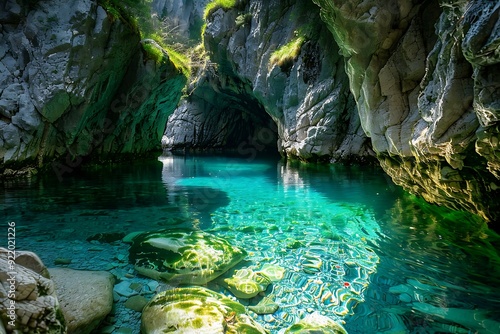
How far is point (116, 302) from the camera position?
124 inches

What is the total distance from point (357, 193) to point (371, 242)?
4.25 m

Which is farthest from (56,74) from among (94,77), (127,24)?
(127,24)

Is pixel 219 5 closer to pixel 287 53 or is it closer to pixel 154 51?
pixel 287 53

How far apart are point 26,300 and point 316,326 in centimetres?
223

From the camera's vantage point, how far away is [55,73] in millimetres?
11023

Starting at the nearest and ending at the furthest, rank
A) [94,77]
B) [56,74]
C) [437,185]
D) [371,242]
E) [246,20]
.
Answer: [371,242], [437,185], [56,74], [94,77], [246,20]

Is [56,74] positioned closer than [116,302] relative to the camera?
No

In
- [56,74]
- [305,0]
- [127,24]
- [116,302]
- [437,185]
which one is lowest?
[116,302]

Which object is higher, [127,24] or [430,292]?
[127,24]

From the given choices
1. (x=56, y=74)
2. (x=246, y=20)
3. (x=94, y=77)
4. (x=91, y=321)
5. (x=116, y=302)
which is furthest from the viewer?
(x=246, y=20)

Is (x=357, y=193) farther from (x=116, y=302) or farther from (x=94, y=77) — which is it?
(x=94, y=77)

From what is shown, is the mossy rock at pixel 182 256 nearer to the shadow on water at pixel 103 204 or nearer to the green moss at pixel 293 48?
the shadow on water at pixel 103 204

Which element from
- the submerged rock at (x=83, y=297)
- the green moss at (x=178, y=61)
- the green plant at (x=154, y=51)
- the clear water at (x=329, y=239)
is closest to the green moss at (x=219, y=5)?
the green moss at (x=178, y=61)

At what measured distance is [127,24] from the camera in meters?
13.0
